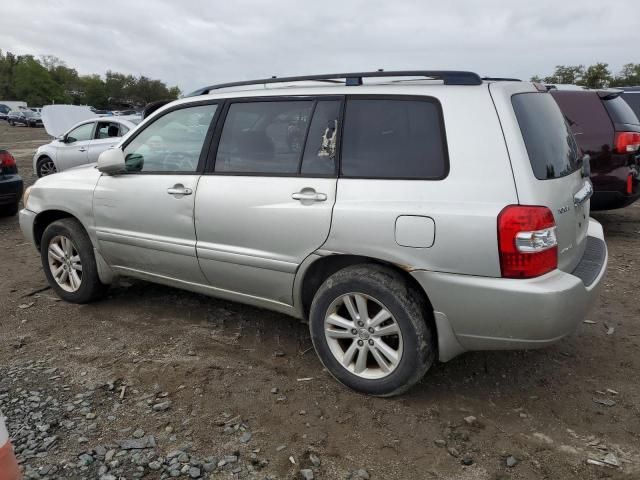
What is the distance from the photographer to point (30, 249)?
21.7 ft

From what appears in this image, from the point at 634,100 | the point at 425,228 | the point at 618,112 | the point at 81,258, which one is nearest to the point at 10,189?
the point at 81,258

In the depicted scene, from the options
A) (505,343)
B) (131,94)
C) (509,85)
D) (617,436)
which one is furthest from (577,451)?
(131,94)

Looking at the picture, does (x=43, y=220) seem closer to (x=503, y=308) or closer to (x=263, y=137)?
(x=263, y=137)

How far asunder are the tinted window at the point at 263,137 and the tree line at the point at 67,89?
95682mm

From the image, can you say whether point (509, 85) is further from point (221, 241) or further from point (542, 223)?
point (221, 241)

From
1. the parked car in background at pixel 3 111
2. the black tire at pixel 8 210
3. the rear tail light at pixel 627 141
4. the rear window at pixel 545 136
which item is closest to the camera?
the rear window at pixel 545 136

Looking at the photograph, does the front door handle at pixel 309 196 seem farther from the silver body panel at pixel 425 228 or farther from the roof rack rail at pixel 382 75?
the roof rack rail at pixel 382 75

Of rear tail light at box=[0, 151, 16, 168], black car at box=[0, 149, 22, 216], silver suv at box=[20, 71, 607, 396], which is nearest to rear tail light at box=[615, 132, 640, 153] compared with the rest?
silver suv at box=[20, 71, 607, 396]

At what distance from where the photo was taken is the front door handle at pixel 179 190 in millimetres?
3654

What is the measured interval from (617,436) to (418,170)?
1669 millimetres

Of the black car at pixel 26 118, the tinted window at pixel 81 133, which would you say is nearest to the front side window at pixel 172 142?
the tinted window at pixel 81 133

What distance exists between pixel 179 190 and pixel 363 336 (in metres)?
A: 1.60

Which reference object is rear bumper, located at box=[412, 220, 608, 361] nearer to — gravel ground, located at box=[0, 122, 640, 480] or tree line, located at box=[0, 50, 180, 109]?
gravel ground, located at box=[0, 122, 640, 480]

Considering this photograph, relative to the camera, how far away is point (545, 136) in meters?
2.99
